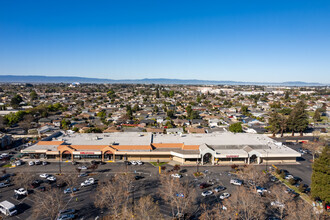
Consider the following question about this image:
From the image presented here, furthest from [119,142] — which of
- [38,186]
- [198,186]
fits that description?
[198,186]

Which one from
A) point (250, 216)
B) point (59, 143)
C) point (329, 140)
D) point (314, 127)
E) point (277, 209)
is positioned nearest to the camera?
point (250, 216)

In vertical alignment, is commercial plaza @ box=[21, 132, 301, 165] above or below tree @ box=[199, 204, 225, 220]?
→ above

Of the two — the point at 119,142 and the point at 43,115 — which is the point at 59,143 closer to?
the point at 119,142

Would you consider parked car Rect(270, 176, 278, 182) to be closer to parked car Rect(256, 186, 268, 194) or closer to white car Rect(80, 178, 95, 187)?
parked car Rect(256, 186, 268, 194)

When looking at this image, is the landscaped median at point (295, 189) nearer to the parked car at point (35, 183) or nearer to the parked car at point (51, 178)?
the parked car at point (51, 178)

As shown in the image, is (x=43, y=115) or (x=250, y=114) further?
(x=250, y=114)

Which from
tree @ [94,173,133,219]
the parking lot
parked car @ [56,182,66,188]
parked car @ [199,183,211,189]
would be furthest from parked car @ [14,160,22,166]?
parked car @ [199,183,211,189]

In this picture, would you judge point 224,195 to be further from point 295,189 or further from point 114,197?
point 114,197
